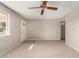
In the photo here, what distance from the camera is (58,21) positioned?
33.7 feet

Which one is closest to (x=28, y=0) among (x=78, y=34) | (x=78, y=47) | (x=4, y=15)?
(x=4, y=15)

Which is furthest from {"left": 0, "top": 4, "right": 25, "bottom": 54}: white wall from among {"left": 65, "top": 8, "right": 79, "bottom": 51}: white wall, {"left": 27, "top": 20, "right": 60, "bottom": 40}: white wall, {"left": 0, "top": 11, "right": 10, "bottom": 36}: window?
{"left": 27, "top": 20, "right": 60, "bottom": 40}: white wall

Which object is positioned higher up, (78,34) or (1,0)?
(1,0)

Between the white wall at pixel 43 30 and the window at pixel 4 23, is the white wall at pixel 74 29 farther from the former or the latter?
the white wall at pixel 43 30

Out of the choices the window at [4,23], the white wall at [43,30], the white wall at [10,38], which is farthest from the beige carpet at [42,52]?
the white wall at [43,30]

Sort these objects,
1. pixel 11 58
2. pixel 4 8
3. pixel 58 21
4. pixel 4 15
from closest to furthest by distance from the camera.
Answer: pixel 11 58
pixel 4 8
pixel 4 15
pixel 58 21

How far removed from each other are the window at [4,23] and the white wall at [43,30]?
5.55 m

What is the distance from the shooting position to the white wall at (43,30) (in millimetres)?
10398

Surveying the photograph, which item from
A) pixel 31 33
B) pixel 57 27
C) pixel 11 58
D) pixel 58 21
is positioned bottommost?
pixel 11 58

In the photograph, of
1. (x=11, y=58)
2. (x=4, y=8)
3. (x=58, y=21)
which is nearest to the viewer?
(x=11, y=58)

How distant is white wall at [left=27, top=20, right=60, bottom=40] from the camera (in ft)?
34.1

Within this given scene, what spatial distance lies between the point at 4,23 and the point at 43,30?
608cm

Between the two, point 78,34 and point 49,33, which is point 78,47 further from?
point 49,33

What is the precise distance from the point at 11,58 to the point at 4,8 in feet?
7.58
